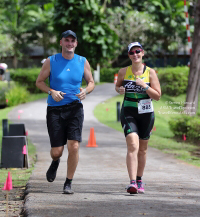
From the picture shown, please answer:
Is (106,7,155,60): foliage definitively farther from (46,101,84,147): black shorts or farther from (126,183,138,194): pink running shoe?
(126,183,138,194): pink running shoe

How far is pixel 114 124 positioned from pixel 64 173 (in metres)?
11.7

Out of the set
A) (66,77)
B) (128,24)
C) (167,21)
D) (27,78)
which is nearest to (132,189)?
(66,77)

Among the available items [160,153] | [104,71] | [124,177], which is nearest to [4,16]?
[104,71]

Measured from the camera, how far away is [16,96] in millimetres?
30375

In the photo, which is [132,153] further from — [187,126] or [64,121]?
[187,126]

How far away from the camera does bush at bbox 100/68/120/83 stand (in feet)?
139

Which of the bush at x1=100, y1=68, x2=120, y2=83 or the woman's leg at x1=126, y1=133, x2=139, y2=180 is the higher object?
the woman's leg at x1=126, y1=133, x2=139, y2=180

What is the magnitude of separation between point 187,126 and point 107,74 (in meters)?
27.0

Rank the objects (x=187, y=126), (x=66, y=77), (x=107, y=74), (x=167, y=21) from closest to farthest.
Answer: (x=66, y=77)
(x=187, y=126)
(x=107, y=74)
(x=167, y=21)

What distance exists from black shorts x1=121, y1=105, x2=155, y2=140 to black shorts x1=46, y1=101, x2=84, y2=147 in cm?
57

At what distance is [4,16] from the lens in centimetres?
5150

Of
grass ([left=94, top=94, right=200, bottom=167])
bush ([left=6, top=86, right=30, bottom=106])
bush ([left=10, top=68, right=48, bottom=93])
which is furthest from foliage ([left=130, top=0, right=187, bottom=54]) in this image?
bush ([left=6, top=86, right=30, bottom=106])

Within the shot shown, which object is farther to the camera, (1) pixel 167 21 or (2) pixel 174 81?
(1) pixel 167 21

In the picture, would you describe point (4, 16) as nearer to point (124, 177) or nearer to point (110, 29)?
point (110, 29)
